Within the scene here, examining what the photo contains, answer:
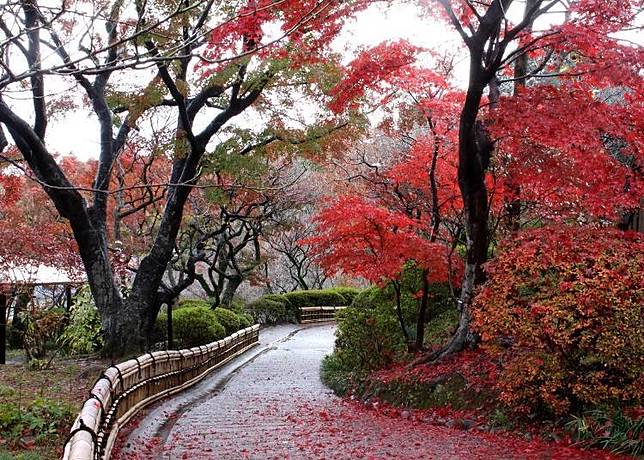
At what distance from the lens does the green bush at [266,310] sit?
30.6m

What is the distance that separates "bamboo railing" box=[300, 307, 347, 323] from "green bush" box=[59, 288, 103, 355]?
58.5 ft

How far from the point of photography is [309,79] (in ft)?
44.8

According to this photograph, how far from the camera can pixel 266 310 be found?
3105 centimetres

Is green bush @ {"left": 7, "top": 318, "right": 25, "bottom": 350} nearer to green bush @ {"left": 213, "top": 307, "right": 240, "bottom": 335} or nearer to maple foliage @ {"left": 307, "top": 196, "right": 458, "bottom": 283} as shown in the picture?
green bush @ {"left": 213, "top": 307, "right": 240, "bottom": 335}

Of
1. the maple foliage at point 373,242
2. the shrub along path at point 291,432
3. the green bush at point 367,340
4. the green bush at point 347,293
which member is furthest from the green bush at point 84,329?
the green bush at point 347,293

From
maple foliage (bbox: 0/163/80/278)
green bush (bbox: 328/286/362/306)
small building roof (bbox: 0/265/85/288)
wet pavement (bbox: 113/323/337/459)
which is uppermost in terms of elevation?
maple foliage (bbox: 0/163/80/278)

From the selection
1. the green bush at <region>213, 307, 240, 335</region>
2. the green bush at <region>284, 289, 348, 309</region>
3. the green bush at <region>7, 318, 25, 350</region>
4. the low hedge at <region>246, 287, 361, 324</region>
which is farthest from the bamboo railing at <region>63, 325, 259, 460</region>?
the green bush at <region>284, 289, 348, 309</region>

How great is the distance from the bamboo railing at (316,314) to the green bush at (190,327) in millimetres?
15573

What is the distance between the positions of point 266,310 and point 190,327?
45.0 feet

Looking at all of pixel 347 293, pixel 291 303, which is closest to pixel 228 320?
pixel 291 303

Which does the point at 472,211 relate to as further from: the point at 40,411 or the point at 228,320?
the point at 228,320

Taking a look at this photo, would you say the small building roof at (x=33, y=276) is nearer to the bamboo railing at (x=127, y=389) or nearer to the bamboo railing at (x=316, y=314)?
the bamboo railing at (x=127, y=389)

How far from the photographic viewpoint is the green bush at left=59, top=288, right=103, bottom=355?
1566 centimetres

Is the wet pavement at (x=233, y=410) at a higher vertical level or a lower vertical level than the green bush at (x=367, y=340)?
lower
